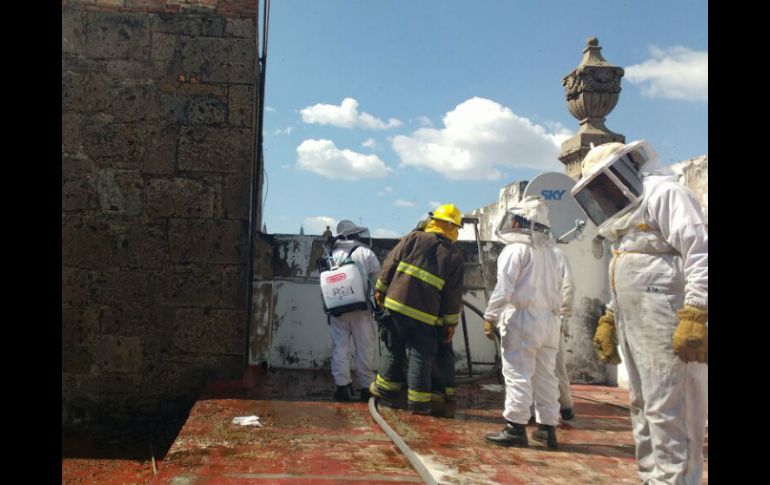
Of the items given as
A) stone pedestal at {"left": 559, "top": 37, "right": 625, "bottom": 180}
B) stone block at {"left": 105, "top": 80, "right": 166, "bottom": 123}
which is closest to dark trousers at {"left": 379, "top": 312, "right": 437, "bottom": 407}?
stone block at {"left": 105, "top": 80, "right": 166, "bottom": 123}

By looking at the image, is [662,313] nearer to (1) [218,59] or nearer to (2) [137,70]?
(1) [218,59]

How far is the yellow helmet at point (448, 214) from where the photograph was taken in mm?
5457

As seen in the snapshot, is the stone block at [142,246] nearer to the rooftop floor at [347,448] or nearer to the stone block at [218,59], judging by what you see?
the rooftop floor at [347,448]

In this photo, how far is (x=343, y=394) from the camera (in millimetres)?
5672

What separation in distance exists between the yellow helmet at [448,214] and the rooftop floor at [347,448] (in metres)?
1.75

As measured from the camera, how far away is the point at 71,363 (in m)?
5.89

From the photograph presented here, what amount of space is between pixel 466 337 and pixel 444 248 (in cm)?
209

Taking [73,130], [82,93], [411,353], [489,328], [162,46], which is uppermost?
[162,46]

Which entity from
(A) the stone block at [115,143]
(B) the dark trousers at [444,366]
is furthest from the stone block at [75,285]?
(B) the dark trousers at [444,366]

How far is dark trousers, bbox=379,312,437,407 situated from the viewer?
525 centimetres

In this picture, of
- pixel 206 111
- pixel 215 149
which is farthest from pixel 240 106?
pixel 215 149

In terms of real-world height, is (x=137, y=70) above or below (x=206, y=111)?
above

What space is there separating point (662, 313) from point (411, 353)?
105 inches
